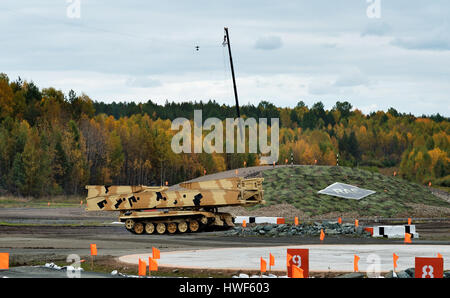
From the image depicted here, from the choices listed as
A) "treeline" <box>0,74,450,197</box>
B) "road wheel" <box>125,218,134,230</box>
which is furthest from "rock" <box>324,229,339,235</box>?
"treeline" <box>0,74,450,197</box>

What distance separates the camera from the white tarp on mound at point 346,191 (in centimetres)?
5528

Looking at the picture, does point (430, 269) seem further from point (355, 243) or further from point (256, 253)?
point (355, 243)

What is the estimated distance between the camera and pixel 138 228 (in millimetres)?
39156

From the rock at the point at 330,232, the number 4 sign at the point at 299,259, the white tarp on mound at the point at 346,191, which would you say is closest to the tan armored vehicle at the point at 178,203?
the rock at the point at 330,232

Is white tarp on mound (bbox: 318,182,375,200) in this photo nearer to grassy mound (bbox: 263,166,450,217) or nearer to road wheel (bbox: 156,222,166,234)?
grassy mound (bbox: 263,166,450,217)

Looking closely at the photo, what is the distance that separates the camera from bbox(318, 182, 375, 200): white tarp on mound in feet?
181

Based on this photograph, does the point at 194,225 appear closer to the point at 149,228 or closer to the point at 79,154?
the point at 149,228

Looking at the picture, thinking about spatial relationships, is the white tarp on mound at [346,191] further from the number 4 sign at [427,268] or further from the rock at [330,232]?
the number 4 sign at [427,268]

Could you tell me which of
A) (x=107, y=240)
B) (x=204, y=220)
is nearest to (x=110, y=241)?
(x=107, y=240)

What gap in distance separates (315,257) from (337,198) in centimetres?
3158

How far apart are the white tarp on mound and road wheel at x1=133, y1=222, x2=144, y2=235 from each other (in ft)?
67.2

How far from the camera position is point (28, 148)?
102 meters

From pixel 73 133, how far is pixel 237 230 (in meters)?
85.4
